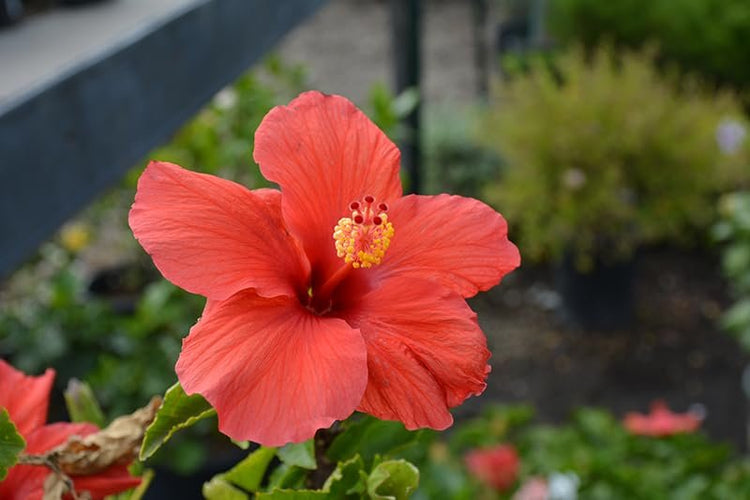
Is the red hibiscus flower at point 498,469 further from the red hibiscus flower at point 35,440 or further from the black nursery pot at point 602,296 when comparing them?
the black nursery pot at point 602,296

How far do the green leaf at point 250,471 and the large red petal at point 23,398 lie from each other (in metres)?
0.10

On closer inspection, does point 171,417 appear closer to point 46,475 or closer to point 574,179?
point 46,475

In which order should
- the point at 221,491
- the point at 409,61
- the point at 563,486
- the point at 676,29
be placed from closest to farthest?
the point at 221,491 → the point at 563,486 → the point at 409,61 → the point at 676,29

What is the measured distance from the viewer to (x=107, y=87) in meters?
1.04

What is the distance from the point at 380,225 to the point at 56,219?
0.54 m

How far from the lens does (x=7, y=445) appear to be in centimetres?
42

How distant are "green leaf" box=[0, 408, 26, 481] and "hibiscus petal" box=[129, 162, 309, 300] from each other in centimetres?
9

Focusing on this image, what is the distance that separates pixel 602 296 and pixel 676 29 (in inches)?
110

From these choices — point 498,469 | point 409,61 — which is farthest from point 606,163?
point 498,469

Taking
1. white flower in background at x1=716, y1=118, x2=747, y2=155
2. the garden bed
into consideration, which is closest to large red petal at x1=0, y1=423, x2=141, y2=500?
the garden bed

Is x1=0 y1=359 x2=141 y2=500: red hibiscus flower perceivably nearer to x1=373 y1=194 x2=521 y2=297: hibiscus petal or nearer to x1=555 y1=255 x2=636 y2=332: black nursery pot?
x1=373 y1=194 x2=521 y2=297: hibiscus petal

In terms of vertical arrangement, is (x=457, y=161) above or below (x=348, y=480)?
below

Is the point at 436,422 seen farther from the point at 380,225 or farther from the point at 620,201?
the point at 620,201

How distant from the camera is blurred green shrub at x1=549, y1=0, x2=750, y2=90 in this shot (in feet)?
20.6
